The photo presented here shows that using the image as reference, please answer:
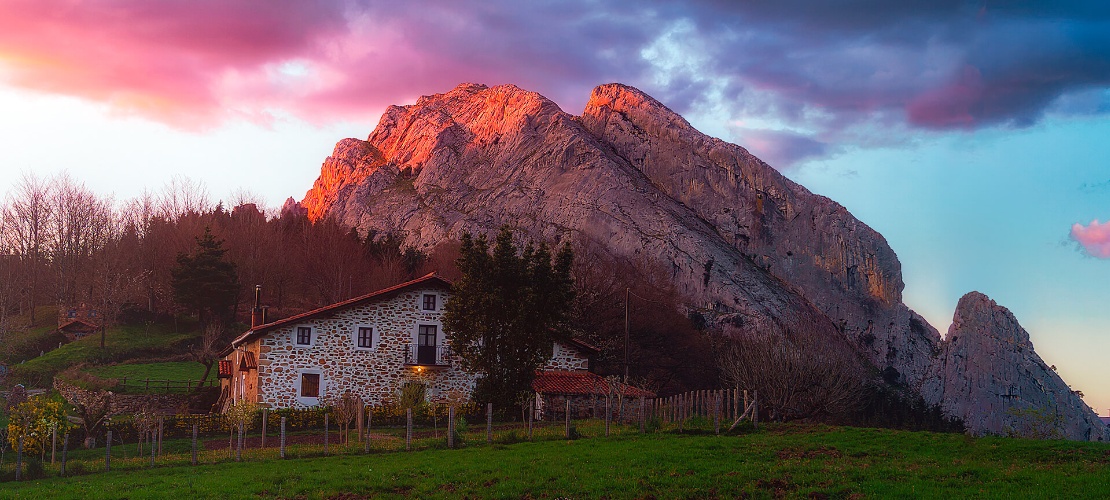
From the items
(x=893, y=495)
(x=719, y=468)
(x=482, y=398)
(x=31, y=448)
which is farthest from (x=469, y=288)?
(x=893, y=495)

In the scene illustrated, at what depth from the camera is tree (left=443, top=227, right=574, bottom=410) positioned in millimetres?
40562

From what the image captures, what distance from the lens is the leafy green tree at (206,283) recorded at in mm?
69250

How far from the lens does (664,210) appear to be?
133250 millimetres

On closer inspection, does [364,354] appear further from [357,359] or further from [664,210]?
[664,210]

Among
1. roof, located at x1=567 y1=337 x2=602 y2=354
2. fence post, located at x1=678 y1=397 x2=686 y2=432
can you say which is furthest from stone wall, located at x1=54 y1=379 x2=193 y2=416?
fence post, located at x1=678 y1=397 x2=686 y2=432

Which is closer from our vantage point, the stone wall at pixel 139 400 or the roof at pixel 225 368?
the stone wall at pixel 139 400

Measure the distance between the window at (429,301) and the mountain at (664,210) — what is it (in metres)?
67.1

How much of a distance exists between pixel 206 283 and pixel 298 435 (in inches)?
1526

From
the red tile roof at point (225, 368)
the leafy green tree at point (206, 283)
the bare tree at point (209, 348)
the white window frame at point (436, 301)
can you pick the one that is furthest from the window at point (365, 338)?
the leafy green tree at point (206, 283)

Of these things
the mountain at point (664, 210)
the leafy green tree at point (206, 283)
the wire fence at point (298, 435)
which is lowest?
the wire fence at point (298, 435)

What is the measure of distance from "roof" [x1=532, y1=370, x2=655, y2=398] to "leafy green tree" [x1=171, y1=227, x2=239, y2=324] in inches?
1500

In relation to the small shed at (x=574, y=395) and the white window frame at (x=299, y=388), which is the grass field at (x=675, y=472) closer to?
the small shed at (x=574, y=395)

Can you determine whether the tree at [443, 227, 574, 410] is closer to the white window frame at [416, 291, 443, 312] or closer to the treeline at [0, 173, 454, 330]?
the white window frame at [416, 291, 443, 312]

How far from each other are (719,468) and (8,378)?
5184 centimetres
